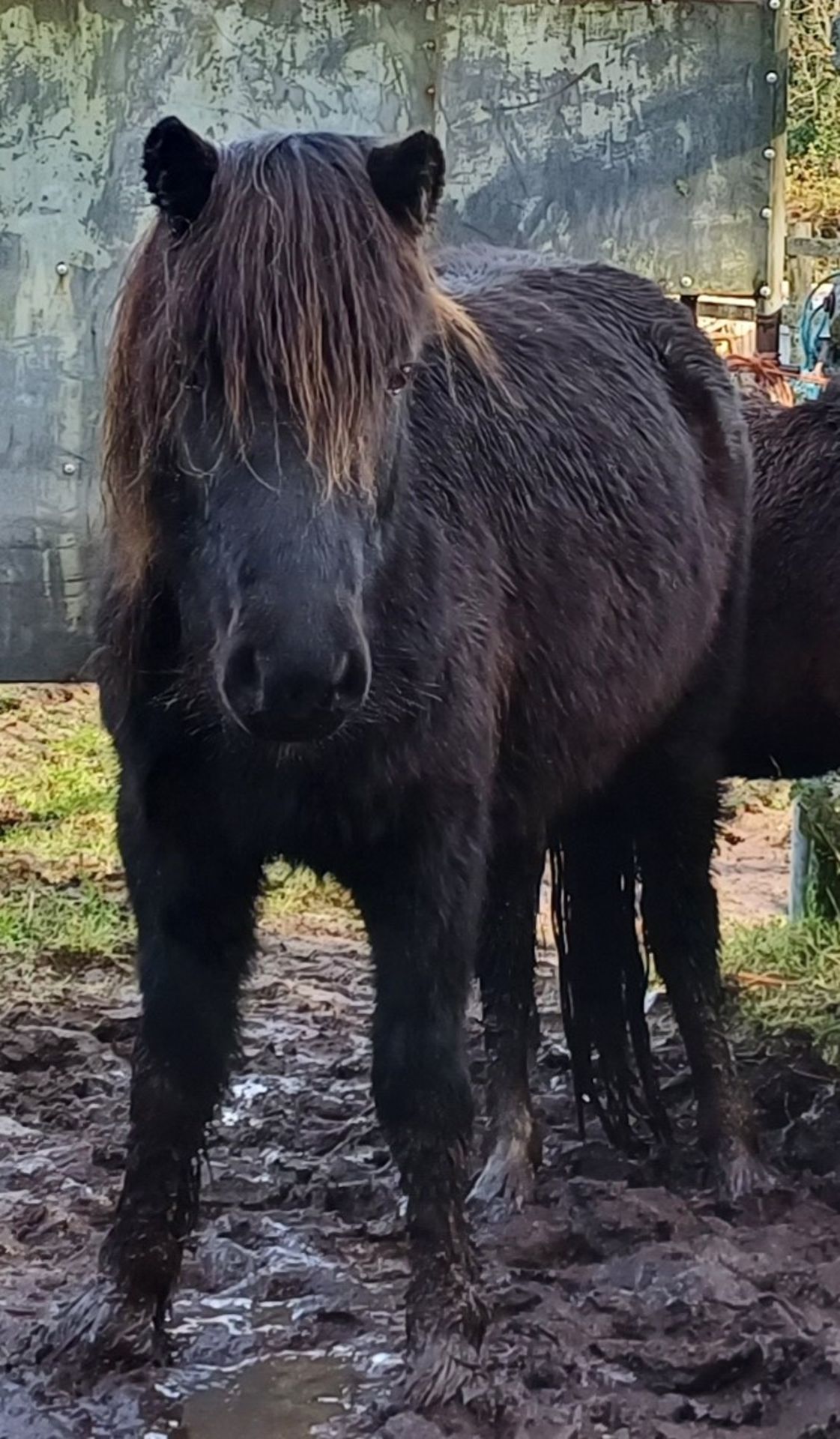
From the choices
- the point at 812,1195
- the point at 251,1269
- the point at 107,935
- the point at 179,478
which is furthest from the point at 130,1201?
the point at 107,935

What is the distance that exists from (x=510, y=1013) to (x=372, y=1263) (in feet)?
2.54

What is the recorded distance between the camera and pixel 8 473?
5.82 m

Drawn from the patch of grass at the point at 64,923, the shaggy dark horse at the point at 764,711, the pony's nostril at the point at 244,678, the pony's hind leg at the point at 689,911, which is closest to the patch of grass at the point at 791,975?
the pony's hind leg at the point at 689,911

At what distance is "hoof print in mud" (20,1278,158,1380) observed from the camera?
3.27m

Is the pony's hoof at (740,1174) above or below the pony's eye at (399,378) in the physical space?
below

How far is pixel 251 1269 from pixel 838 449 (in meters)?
2.44

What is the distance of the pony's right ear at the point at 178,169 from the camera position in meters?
2.72

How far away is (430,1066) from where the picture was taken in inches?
127

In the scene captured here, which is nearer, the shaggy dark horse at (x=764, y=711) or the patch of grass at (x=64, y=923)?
the shaggy dark horse at (x=764, y=711)

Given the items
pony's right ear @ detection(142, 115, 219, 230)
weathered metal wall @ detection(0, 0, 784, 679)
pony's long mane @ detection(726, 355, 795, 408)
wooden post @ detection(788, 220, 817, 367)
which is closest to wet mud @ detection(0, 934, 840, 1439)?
weathered metal wall @ detection(0, 0, 784, 679)

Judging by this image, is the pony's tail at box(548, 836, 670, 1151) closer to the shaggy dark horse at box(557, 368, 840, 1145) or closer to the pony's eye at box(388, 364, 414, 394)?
the shaggy dark horse at box(557, 368, 840, 1145)

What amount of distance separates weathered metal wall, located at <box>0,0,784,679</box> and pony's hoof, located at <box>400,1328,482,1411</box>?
311 cm

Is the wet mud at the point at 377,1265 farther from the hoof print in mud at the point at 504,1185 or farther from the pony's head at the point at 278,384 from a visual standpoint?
the pony's head at the point at 278,384

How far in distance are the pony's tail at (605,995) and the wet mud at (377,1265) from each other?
0.38ft
